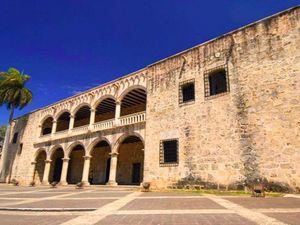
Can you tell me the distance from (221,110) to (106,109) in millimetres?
12736

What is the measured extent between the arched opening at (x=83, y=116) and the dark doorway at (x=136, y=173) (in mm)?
6562

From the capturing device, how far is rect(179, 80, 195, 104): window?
14.4 m

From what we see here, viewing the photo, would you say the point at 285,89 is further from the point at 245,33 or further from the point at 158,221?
the point at 158,221

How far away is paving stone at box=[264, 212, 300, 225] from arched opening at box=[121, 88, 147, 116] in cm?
1360

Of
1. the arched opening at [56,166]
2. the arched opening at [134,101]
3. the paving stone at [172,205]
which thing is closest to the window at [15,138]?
the arched opening at [56,166]

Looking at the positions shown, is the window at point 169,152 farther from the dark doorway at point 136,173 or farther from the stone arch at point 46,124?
the stone arch at point 46,124

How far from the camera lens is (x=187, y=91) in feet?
48.3

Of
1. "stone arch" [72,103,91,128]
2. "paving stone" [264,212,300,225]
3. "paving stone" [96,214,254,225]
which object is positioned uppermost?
"stone arch" [72,103,91,128]

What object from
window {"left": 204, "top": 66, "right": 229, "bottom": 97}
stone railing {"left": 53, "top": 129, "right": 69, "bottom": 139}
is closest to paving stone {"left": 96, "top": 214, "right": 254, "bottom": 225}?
window {"left": 204, "top": 66, "right": 229, "bottom": 97}

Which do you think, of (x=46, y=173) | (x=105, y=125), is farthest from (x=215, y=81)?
(x=46, y=173)

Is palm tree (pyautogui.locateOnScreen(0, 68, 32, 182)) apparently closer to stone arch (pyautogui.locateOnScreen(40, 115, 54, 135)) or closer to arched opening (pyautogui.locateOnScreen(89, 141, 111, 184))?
stone arch (pyautogui.locateOnScreen(40, 115, 54, 135))

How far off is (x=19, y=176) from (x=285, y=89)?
24.5 meters

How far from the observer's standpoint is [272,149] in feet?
34.8

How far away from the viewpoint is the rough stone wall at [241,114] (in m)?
10.6
